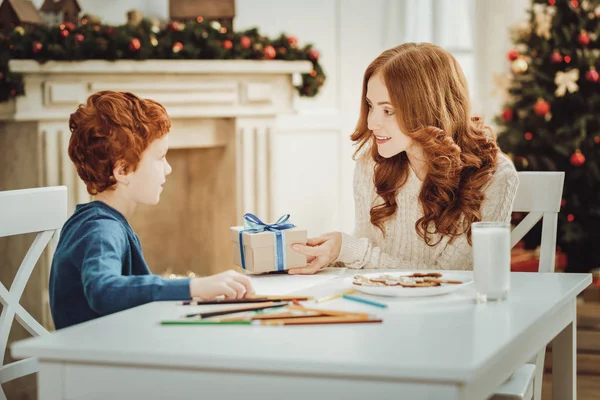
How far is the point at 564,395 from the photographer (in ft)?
6.14

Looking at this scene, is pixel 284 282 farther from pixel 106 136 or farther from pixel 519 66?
pixel 519 66

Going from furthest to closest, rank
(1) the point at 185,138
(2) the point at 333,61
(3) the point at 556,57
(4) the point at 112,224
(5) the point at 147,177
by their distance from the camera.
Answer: (2) the point at 333,61
(3) the point at 556,57
(1) the point at 185,138
(5) the point at 147,177
(4) the point at 112,224

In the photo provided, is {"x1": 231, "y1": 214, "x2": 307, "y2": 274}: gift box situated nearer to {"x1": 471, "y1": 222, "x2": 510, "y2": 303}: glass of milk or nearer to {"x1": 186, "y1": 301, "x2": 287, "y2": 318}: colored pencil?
{"x1": 186, "y1": 301, "x2": 287, "y2": 318}: colored pencil

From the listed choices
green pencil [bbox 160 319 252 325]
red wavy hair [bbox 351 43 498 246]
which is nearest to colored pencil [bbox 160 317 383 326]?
green pencil [bbox 160 319 252 325]

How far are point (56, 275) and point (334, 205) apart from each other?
3.59 m

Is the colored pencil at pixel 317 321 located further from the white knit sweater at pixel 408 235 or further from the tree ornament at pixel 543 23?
the tree ornament at pixel 543 23

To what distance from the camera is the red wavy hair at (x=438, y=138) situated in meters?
2.06

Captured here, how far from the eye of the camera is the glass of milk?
151 centimetres

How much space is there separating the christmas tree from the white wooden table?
3187 millimetres

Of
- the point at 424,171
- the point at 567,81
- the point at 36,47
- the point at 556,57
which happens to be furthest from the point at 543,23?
the point at 424,171

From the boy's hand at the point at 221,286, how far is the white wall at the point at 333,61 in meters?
3.18

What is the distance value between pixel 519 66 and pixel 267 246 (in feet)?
10.7

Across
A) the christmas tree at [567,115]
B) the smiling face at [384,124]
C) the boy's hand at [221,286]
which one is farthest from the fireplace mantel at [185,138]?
the boy's hand at [221,286]

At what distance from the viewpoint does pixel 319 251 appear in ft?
6.29
